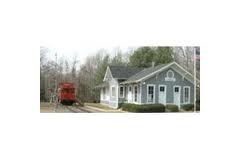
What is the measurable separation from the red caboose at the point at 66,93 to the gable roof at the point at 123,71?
75 cm

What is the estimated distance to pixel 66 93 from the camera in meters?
8.09

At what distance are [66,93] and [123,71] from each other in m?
1.05

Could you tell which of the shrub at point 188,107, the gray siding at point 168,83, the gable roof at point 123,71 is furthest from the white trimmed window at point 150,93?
the shrub at point 188,107

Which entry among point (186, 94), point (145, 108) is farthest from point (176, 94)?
point (145, 108)

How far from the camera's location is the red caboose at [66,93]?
8078 millimetres

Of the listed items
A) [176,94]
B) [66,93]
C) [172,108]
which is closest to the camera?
[66,93]

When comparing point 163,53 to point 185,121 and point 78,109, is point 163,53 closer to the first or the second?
point 185,121

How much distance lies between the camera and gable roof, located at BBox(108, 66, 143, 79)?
8.20 m

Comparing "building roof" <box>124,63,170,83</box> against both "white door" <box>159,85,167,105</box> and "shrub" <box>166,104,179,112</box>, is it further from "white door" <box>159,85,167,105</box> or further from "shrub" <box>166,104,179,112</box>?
"shrub" <box>166,104,179,112</box>

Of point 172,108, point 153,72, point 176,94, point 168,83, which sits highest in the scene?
point 153,72

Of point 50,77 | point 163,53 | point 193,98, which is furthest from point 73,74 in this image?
point 193,98

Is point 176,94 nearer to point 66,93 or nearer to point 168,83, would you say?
point 168,83

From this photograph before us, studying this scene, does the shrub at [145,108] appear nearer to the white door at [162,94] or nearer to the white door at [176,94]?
the white door at [162,94]

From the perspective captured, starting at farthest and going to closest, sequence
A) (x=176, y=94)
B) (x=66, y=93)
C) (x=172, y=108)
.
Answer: (x=176, y=94), (x=172, y=108), (x=66, y=93)
